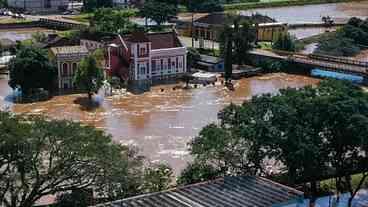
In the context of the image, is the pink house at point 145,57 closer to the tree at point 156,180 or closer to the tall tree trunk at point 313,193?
the tree at point 156,180

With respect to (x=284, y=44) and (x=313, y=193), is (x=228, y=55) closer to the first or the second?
(x=284, y=44)

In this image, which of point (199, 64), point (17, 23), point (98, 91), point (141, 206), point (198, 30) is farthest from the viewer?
point (17, 23)

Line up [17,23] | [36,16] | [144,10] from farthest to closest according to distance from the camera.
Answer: [36,16] < [17,23] < [144,10]

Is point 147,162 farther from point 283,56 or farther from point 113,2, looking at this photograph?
point 113,2

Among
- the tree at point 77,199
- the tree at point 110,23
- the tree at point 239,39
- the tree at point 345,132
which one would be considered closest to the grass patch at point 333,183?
the tree at point 345,132

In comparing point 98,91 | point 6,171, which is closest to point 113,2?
point 98,91

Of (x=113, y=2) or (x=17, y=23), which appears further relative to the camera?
(x=113, y=2)

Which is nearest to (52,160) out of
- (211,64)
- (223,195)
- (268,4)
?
(223,195)

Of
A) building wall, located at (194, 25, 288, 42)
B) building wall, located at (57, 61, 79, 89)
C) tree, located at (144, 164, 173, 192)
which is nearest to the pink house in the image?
building wall, located at (57, 61, 79, 89)
